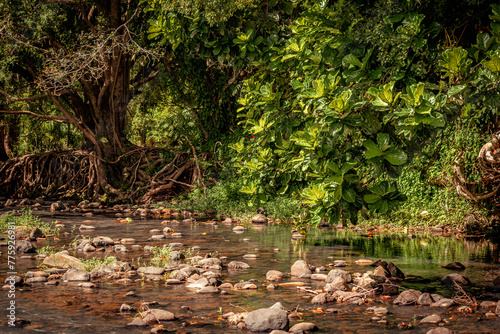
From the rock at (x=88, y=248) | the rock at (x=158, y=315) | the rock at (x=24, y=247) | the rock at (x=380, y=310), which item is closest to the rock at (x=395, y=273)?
the rock at (x=380, y=310)

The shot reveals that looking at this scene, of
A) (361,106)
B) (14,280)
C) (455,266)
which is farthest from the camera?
(455,266)

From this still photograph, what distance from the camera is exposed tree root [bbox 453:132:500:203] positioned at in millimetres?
7822

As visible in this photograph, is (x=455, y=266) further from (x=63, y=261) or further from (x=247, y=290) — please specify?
(x=63, y=261)

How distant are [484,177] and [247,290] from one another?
5403 mm

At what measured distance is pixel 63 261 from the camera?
20.5 feet

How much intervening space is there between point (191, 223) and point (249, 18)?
6.23 m

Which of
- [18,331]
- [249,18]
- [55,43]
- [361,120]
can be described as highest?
[55,43]

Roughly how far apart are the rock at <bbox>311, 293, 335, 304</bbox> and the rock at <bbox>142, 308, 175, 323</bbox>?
1300 millimetres

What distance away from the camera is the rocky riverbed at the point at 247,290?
4.03m

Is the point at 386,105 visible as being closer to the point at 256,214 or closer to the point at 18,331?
the point at 18,331

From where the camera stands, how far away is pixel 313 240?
914cm

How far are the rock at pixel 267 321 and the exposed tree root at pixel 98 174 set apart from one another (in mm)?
11825

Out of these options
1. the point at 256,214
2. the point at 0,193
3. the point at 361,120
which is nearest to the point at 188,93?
the point at 256,214

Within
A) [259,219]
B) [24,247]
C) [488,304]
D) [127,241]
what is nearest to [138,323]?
[488,304]
